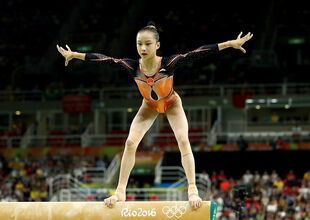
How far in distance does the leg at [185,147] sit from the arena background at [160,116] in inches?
424

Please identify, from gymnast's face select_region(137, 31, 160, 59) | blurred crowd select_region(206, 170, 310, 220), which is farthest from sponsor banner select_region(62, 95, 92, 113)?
gymnast's face select_region(137, 31, 160, 59)

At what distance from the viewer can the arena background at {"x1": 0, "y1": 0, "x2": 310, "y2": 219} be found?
2241 cm

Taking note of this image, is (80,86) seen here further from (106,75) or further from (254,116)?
(254,116)

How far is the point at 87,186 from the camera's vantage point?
75.5 feet

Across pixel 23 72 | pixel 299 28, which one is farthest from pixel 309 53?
pixel 23 72

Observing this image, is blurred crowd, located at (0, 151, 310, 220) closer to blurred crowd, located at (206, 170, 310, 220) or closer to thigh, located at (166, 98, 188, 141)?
blurred crowd, located at (206, 170, 310, 220)

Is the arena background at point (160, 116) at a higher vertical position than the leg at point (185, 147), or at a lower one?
higher

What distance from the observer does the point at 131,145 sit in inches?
314

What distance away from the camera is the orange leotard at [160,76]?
779 cm

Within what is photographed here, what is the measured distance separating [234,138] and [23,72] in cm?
1277

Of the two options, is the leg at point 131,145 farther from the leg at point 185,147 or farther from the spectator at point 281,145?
the spectator at point 281,145

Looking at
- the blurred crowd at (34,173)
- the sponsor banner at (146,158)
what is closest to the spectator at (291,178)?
the sponsor banner at (146,158)

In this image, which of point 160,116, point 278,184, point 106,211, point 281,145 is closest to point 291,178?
point 278,184

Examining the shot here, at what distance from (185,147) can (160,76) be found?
3.21 feet
